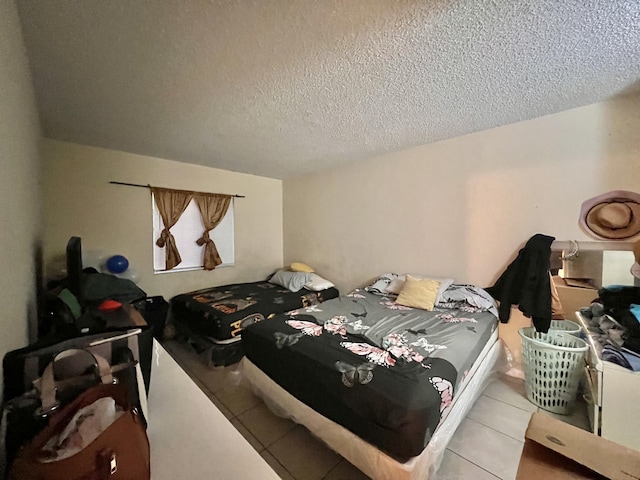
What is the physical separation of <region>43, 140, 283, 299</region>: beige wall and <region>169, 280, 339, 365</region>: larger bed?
41 centimetres

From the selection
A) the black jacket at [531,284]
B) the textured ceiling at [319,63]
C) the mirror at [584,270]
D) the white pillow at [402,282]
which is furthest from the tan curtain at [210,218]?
the mirror at [584,270]

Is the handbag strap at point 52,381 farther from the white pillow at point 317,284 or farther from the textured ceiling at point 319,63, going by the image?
the white pillow at point 317,284

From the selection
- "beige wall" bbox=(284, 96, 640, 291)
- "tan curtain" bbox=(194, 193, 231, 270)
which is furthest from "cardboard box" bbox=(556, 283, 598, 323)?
"tan curtain" bbox=(194, 193, 231, 270)

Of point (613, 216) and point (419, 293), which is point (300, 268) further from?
Result: point (613, 216)

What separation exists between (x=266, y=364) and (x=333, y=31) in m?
2.07

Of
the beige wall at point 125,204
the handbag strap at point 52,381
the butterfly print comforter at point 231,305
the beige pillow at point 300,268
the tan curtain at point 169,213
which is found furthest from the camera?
the beige pillow at point 300,268

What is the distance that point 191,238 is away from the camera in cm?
366

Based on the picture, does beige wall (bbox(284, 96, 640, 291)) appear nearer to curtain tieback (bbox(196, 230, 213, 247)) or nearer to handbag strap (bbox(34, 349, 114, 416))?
curtain tieback (bbox(196, 230, 213, 247))

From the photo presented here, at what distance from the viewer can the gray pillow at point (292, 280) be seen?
3635mm

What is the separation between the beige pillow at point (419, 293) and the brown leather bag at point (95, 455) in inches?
91.5

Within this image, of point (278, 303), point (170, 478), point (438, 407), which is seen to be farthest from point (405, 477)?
point (278, 303)

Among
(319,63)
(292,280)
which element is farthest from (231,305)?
(319,63)

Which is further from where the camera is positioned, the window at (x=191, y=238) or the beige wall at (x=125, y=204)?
the window at (x=191, y=238)

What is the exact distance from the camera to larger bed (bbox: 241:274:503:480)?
1197 millimetres
